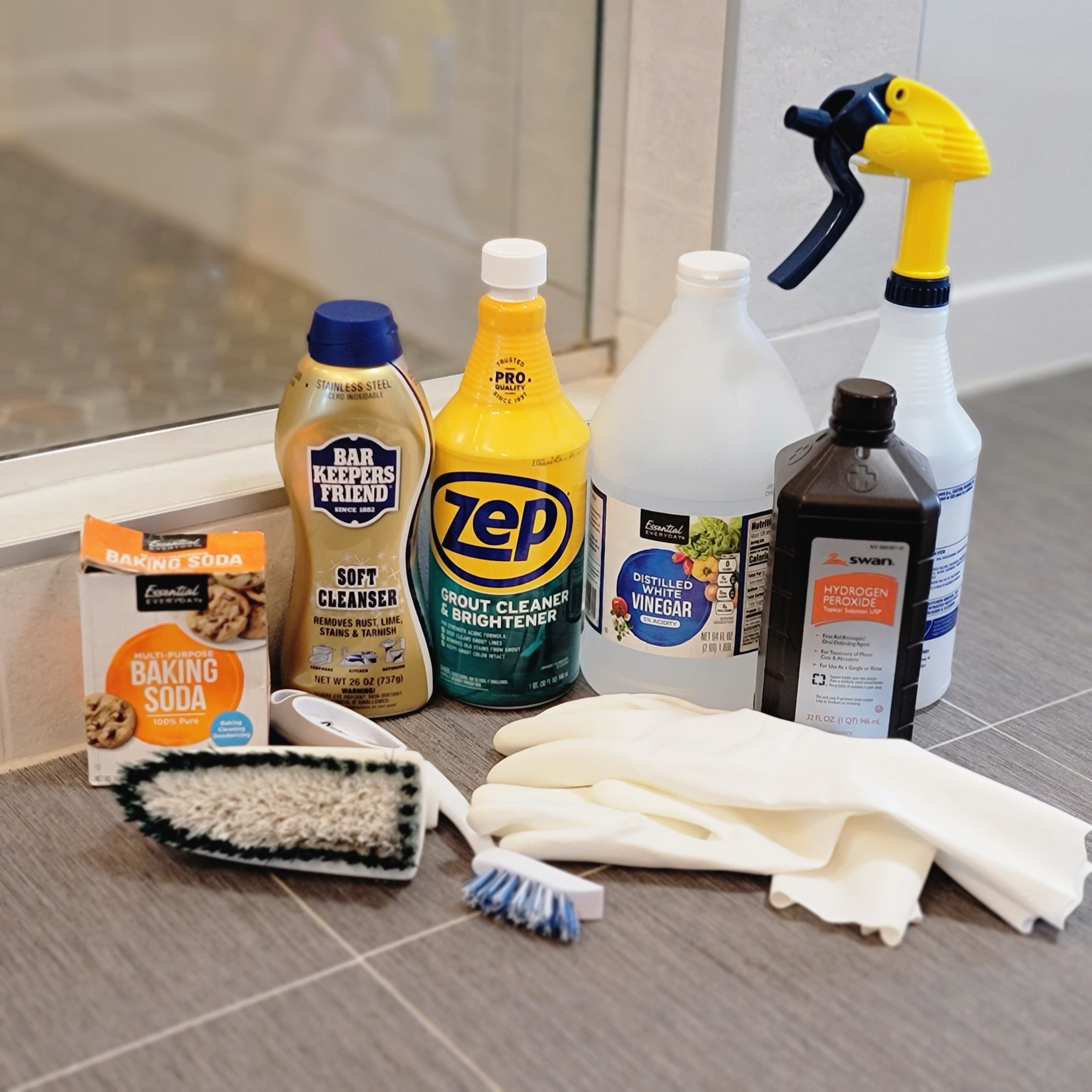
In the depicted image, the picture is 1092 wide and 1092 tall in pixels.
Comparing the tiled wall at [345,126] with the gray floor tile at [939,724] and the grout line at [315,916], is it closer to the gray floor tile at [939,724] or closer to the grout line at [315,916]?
the gray floor tile at [939,724]

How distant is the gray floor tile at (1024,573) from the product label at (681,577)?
180 millimetres

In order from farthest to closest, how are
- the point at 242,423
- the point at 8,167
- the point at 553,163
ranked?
1. the point at 8,167
2. the point at 553,163
3. the point at 242,423

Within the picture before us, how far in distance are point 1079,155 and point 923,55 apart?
0.85 feet

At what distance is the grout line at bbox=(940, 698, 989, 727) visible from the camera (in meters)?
0.88

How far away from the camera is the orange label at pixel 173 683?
2.49 feet

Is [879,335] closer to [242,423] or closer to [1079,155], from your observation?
[242,423]

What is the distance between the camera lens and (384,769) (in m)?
0.70

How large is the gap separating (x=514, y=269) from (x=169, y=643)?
277 mm

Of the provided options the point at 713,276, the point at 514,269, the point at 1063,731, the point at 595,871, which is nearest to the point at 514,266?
the point at 514,269

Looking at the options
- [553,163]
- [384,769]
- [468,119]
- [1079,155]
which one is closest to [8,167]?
[468,119]

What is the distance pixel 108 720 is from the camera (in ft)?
2.53

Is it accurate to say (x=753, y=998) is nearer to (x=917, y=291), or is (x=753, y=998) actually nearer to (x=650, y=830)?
(x=650, y=830)

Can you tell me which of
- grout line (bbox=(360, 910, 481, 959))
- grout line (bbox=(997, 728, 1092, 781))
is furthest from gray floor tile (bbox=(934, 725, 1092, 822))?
grout line (bbox=(360, 910, 481, 959))

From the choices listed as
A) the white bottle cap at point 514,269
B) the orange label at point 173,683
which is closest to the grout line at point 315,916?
the orange label at point 173,683
